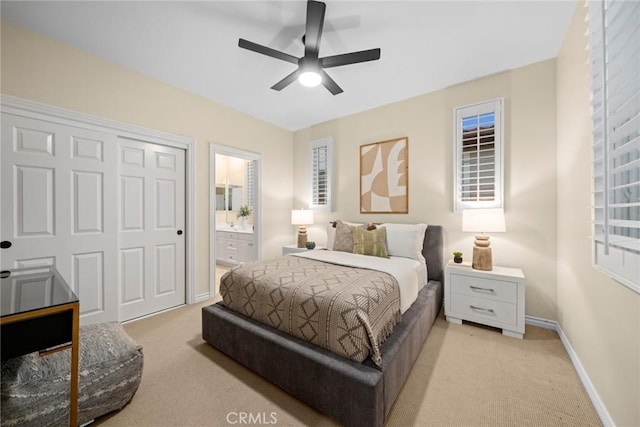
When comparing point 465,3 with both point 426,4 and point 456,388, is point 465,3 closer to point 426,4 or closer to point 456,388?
point 426,4

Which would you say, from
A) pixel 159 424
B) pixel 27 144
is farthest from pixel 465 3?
pixel 27 144

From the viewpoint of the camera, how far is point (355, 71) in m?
2.71

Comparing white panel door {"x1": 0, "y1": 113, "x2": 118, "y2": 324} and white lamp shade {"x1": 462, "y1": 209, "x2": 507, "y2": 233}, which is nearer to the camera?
white panel door {"x1": 0, "y1": 113, "x2": 118, "y2": 324}

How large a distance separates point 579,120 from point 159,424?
3.47m

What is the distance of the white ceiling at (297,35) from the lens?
189 centimetres

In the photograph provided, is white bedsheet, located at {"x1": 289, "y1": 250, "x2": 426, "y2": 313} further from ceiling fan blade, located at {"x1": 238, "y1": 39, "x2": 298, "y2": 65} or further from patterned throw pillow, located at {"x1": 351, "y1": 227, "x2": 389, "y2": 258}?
ceiling fan blade, located at {"x1": 238, "y1": 39, "x2": 298, "y2": 65}

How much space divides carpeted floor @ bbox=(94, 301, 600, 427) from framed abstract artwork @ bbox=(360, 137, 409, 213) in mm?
1808

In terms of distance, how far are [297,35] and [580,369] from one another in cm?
344

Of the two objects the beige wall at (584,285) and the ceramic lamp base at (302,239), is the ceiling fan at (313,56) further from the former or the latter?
the ceramic lamp base at (302,239)

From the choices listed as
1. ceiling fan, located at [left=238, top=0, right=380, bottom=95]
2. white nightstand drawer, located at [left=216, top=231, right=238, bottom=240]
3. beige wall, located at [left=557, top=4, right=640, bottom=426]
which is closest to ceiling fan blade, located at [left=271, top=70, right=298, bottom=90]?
ceiling fan, located at [left=238, top=0, right=380, bottom=95]

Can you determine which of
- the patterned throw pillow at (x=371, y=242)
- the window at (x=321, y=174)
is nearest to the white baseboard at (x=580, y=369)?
the patterned throw pillow at (x=371, y=242)

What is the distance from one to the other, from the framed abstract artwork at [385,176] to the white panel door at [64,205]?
10.1 feet

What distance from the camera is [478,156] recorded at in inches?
112

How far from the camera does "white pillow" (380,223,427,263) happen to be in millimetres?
2875
